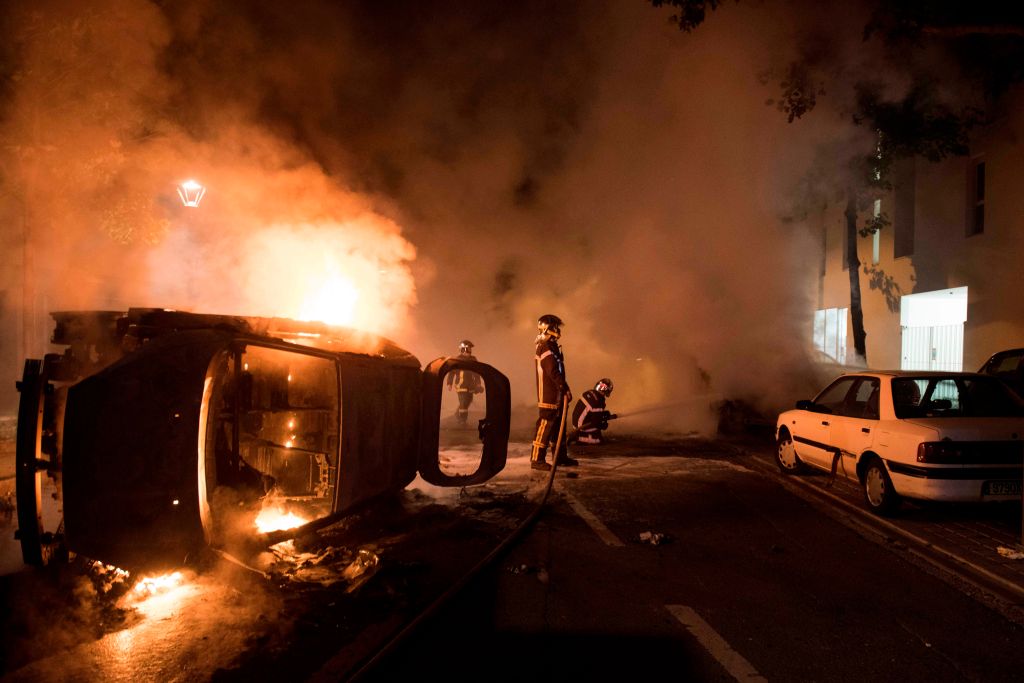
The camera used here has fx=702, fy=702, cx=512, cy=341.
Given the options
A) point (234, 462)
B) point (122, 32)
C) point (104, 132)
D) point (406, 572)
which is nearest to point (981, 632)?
point (406, 572)

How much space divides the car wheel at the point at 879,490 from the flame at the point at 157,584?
231 inches

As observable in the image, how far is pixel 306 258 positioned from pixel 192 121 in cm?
237

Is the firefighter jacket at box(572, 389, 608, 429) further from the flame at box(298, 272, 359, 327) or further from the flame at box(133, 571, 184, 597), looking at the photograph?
the flame at box(133, 571, 184, 597)

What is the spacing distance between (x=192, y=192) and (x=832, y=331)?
1811 cm

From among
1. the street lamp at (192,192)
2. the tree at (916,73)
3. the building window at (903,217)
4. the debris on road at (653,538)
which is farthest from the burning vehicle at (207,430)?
the building window at (903,217)

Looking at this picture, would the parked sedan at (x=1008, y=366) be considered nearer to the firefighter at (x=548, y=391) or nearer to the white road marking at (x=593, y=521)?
the firefighter at (x=548, y=391)

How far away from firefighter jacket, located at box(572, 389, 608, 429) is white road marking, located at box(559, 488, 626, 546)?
330 centimetres

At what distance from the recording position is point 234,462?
4.27 metres

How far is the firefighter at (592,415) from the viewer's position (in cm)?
1075

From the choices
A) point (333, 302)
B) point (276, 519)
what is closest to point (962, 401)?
point (276, 519)

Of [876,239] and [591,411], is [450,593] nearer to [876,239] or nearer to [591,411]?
[591,411]

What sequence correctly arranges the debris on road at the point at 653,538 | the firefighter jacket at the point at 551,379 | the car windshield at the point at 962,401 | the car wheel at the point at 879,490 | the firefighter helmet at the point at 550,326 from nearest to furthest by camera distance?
the debris on road at the point at 653,538 < the car wheel at the point at 879,490 < the car windshield at the point at 962,401 < the firefighter jacket at the point at 551,379 < the firefighter helmet at the point at 550,326

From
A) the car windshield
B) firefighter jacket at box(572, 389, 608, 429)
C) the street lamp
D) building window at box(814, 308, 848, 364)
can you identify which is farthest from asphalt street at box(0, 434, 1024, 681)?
building window at box(814, 308, 848, 364)

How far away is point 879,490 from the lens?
6.56m
